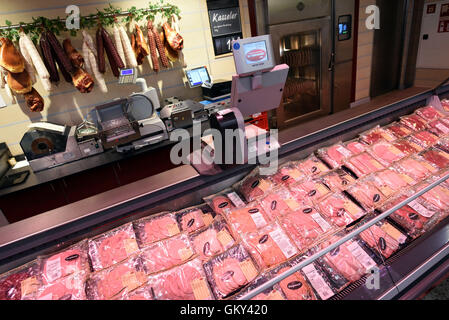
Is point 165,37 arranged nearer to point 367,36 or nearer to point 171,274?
point 171,274

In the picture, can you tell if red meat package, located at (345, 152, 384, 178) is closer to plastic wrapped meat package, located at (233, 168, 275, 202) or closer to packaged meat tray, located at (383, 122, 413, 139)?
packaged meat tray, located at (383, 122, 413, 139)

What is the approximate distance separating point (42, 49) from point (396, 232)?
4023mm

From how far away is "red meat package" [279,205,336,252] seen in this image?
154 centimetres

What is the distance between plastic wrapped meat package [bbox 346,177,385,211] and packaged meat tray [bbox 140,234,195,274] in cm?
111

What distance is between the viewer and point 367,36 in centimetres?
559

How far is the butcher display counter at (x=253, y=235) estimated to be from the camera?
1.36 metres

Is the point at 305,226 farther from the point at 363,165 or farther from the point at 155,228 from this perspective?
the point at 155,228

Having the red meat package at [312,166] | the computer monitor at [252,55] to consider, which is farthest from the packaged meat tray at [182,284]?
the computer monitor at [252,55]

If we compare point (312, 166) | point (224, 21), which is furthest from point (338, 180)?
point (224, 21)

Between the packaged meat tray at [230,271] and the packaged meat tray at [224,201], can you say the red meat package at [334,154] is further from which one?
the packaged meat tray at [230,271]

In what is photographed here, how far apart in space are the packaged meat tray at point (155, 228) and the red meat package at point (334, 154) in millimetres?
1217

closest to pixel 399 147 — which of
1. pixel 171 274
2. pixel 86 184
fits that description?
pixel 171 274
